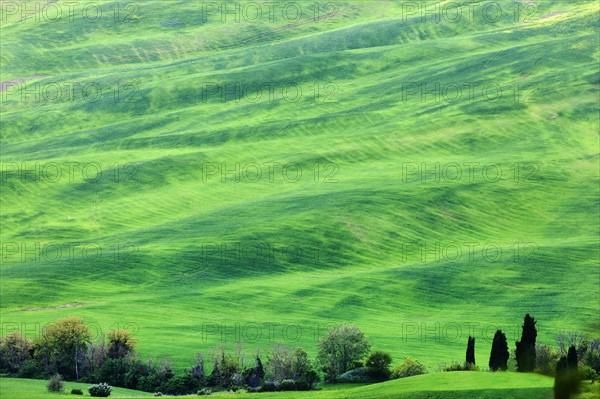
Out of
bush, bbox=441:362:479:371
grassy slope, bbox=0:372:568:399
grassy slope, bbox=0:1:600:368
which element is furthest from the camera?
grassy slope, bbox=0:1:600:368

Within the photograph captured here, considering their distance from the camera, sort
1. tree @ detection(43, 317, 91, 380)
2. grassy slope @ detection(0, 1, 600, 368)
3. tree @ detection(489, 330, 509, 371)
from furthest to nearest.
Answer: grassy slope @ detection(0, 1, 600, 368)
tree @ detection(43, 317, 91, 380)
tree @ detection(489, 330, 509, 371)

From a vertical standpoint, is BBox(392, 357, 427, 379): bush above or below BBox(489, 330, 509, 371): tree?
below

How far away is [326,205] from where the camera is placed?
128m

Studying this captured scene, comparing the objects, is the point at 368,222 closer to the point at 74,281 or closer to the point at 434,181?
the point at 434,181

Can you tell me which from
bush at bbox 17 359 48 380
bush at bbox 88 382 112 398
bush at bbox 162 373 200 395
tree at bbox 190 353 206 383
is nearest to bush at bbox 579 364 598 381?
bush at bbox 162 373 200 395

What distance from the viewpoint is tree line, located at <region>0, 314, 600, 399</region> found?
72812 millimetres

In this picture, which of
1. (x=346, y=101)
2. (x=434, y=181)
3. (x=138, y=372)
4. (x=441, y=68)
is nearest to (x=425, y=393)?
(x=138, y=372)

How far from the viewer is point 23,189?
141 m

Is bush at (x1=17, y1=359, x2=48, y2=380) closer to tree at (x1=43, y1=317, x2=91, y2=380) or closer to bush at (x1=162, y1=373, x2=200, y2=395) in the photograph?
tree at (x1=43, y1=317, x2=91, y2=380)

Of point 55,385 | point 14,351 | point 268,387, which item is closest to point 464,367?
point 268,387

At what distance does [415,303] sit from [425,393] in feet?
143

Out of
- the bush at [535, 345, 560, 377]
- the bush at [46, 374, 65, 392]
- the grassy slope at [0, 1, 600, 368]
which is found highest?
the grassy slope at [0, 1, 600, 368]

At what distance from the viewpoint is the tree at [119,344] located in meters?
80.4

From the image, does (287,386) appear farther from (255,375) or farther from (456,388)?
(456,388)
